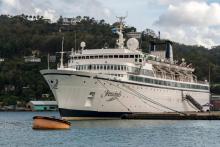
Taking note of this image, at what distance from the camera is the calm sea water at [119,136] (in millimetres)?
50844

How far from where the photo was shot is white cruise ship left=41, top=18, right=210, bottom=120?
2943 inches

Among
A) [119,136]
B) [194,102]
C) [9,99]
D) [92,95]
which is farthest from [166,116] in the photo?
[9,99]

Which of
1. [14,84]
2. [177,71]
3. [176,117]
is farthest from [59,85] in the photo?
[14,84]

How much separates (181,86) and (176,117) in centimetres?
1537

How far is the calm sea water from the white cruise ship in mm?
3105

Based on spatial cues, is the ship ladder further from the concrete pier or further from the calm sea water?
the calm sea water

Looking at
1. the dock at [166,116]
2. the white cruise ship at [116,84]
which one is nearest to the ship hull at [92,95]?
the white cruise ship at [116,84]

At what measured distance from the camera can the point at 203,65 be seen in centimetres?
19450

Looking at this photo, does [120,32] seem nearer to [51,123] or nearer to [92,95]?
[92,95]

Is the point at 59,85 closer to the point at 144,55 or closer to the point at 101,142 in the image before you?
the point at 144,55

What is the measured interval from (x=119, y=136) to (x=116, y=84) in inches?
833

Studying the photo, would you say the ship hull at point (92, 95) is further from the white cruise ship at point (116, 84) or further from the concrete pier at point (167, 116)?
the concrete pier at point (167, 116)

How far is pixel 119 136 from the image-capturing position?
56969 mm

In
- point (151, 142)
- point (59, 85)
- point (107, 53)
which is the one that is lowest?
point (151, 142)
